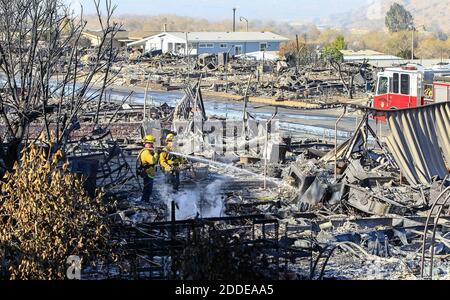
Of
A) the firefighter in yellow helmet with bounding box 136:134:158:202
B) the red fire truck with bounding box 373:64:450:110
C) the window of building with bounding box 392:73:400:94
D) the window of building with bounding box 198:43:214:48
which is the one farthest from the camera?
the window of building with bounding box 198:43:214:48

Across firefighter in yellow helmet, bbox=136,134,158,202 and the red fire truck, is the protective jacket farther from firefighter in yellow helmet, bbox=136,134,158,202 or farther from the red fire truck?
the red fire truck

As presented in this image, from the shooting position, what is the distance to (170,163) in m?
15.1

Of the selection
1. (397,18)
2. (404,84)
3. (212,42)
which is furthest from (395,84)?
(397,18)

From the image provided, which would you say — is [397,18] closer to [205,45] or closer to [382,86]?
[205,45]

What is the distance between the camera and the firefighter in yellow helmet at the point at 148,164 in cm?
1477

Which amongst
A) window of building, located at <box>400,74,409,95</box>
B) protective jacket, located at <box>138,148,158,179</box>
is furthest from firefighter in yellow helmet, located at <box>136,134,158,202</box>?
window of building, located at <box>400,74,409,95</box>

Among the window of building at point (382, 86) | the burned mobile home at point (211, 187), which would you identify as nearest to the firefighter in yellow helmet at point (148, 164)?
the burned mobile home at point (211, 187)

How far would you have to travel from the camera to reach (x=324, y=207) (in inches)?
567

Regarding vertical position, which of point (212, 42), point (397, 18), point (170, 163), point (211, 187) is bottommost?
point (211, 187)

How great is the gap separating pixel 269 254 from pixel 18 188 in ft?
11.4

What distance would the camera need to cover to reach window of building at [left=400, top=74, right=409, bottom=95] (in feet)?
88.2

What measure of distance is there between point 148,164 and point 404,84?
46.6 ft

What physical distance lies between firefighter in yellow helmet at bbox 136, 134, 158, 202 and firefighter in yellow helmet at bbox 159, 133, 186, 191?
0.55 ft

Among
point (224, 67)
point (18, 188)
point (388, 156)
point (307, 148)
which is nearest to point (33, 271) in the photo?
point (18, 188)
